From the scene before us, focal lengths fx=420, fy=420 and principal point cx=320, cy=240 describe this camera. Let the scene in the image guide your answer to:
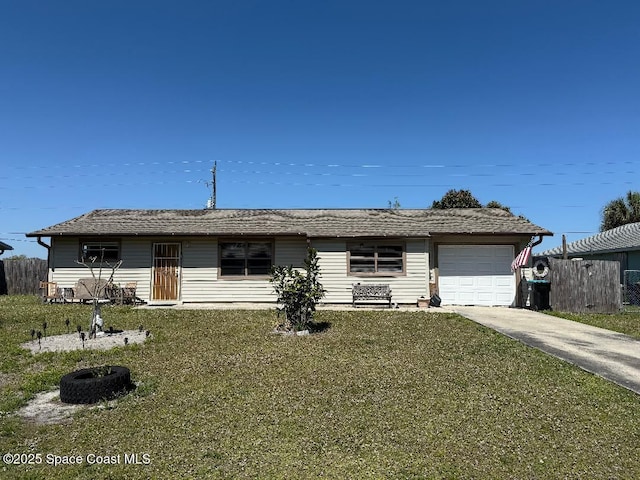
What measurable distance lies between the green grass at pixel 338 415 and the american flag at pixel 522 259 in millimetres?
7333

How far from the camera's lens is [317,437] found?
4.08 metres

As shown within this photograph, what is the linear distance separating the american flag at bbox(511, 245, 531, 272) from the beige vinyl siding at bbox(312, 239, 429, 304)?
10.2 feet

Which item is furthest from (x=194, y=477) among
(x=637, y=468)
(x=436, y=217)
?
(x=436, y=217)

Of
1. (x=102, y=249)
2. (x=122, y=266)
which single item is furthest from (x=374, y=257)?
(x=102, y=249)

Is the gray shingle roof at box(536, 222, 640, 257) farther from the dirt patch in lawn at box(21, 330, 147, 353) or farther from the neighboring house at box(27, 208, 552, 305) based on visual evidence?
the dirt patch in lawn at box(21, 330, 147, 353)

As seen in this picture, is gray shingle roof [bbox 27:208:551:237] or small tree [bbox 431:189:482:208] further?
small tree [bbox 431:189:482:208]

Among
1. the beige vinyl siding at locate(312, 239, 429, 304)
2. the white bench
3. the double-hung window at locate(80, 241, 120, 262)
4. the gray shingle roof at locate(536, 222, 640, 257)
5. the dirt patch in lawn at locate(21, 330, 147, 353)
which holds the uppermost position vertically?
the gray shingle roof at locate(536, 222, 640, 257)

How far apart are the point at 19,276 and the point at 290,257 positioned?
602 inches

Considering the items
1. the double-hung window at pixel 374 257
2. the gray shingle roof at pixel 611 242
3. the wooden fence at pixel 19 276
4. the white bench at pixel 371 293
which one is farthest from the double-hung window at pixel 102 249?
the gray shingle roof at pixel 611 242

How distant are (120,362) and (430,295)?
11.6 meters

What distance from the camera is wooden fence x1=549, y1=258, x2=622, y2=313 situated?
14.6m

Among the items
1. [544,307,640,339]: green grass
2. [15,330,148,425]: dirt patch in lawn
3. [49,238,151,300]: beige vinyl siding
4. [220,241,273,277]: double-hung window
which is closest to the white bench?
[220,241,273,277]: double-hung window

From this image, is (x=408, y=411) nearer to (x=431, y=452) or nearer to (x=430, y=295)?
(x=431, y=452)

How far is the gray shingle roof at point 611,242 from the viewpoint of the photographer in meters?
19.8
